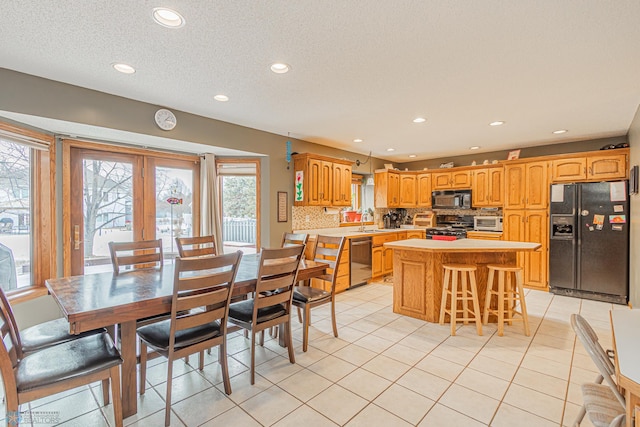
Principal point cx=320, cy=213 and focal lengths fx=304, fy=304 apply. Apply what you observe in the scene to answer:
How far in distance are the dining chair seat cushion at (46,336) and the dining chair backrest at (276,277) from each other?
114 centimetres

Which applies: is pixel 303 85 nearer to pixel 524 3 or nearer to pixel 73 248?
pixel 524 3

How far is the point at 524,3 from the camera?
1.71 meters

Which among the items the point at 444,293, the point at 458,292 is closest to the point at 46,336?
the point at 444,293

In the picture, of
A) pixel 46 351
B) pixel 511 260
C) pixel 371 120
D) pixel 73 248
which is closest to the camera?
pixel 46 351

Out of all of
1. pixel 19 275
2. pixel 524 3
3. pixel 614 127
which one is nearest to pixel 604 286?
pixel 614 127

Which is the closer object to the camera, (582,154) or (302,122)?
(302,122)

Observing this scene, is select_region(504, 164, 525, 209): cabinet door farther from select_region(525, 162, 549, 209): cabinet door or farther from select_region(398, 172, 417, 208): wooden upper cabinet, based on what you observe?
select_region(398, 172, 417, 208): wooden upper cabinet

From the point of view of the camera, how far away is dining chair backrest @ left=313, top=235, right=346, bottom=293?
312cm

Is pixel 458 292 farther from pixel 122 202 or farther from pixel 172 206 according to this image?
pixel 122 202

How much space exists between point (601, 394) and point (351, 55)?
8.16 ft

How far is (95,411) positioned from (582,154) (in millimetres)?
6453

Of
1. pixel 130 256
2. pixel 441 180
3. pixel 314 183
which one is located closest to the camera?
pixel 130 256

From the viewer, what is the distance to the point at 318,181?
16.2 feet

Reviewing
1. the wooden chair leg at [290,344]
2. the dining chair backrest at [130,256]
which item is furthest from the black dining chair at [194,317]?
the dining chair backrest at [130,256]
